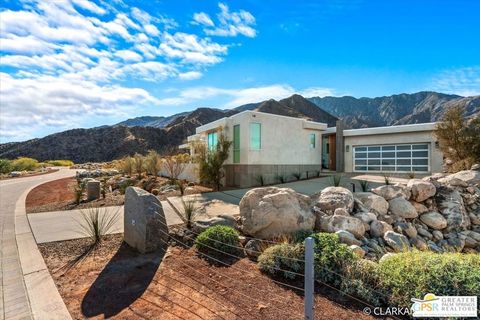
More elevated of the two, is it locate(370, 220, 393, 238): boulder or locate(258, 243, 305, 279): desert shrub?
locate(258, 243, 305, 279): desert shrub

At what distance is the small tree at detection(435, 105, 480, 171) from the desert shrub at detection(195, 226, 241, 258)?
12899 millimetres

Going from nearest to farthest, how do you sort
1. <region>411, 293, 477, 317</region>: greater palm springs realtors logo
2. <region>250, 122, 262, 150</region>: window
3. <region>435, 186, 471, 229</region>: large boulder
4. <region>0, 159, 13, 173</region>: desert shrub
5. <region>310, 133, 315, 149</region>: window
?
<region>411, 293, 477, 317</region>: greater palm springs realtors logo, <region>435, 186, 471, 229</region>: large boulder, <region>250, 122, 262, 150</region>: window, <region>310, 133, 315, 149</region>: window, <region>0, 159, 13, 173</region>: desert shrub

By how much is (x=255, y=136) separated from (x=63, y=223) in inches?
423

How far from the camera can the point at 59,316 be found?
357 cm

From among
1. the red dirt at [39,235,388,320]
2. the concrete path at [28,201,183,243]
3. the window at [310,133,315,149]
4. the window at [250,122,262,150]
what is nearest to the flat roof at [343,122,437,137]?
the window at [310,133,315,149]

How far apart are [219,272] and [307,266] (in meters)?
2.40

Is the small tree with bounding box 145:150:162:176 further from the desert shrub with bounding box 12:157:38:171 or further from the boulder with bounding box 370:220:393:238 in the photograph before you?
the desert shrub with bounding box 12:157:38:171

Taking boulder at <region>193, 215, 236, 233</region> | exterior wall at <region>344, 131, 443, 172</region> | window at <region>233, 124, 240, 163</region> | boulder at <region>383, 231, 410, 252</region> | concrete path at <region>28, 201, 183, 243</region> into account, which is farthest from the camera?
exterior wall at <region>344, 131, 443, 172</region>

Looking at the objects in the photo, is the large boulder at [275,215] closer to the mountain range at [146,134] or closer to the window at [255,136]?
the window at [255,136]

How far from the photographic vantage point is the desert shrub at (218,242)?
5.66m

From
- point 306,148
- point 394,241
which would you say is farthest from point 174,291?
point 306,148

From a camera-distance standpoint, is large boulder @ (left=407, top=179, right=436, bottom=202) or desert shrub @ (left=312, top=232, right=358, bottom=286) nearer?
desert shrub @ (left=312, top=232, right=358, bottom=286)

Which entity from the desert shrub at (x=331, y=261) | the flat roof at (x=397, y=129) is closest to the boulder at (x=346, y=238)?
the desert shrub at (x=331, y=261)

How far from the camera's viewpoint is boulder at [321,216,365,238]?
683 cm
